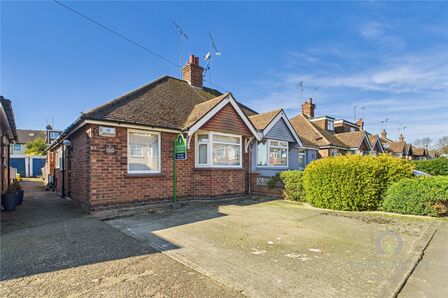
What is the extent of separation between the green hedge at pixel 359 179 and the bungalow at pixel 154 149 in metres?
4.23

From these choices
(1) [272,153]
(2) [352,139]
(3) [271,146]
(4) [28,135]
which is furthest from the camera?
(4) [28,135]

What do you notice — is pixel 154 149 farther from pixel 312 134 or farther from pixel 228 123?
pixel 312 134

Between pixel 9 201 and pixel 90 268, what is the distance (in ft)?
23.9

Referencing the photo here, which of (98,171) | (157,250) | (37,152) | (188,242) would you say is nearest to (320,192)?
(188,242)

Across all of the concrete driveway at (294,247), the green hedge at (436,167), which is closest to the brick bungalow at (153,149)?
the concrete driveway at (294,247)

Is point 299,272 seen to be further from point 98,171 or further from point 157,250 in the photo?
point 98,171

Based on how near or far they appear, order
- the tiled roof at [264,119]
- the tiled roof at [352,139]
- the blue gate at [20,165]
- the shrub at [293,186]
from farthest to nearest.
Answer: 1. the blue gate at [20,165]
2. the tiled roof at [352,139]
3. the tiled roof at [264,119]
4. the shrub at [293,186]

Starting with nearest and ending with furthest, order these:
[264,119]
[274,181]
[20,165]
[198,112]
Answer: [198,112] → [274,181] → [264,119] → [20,165]

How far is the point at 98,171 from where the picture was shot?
26.4 feet

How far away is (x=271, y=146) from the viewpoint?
15.2 meters

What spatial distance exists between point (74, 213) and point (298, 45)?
618 inches

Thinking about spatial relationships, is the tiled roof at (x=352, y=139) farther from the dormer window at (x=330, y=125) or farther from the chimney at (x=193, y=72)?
the chimney at (x=193, y=72)

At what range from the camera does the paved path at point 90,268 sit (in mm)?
3297

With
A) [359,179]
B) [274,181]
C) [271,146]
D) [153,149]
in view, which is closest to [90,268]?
[153,149]
